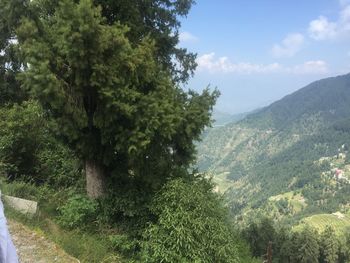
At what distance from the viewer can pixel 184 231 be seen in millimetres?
10750

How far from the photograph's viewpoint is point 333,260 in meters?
62.9

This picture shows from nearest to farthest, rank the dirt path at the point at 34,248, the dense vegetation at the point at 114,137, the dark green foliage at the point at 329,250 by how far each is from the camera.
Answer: the dirt path at the point at 34,248 < the dense vegetation at the point at 114,137 < the dark green foliage at the point at 329,250

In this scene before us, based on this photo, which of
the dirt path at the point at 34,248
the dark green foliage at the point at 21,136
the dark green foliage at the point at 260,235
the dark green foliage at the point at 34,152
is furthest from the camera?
the dark green foliage at the point at 260,235

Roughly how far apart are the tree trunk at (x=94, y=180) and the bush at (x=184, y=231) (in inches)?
80.9

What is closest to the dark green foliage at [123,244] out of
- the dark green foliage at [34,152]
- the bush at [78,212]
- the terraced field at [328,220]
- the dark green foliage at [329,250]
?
the bush at [78,212]

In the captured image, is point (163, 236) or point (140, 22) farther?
point (140, 22)

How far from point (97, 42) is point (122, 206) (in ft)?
15.6

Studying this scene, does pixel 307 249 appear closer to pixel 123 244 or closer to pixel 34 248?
pixel 123 244

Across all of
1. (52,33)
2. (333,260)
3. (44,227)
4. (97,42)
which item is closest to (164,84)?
(97,42)

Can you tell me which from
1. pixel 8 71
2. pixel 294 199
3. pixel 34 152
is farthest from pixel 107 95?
pixel 294 199

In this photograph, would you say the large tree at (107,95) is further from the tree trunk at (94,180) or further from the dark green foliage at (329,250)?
the dark green foliage at (329,250)

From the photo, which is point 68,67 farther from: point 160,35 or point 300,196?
point 300,196

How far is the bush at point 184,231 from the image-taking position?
35.1ft

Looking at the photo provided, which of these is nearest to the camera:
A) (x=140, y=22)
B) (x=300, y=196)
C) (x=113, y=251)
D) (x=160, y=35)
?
(x=113, y=251)
